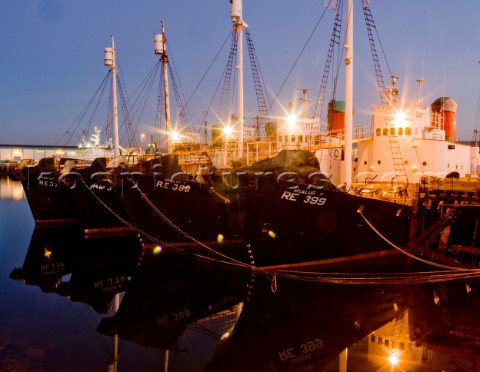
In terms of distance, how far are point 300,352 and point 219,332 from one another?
2.32m

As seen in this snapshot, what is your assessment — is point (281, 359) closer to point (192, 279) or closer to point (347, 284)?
point (347, 284)

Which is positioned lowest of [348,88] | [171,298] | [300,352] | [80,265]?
[80,265]

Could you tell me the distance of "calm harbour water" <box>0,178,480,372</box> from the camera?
8.38 metres

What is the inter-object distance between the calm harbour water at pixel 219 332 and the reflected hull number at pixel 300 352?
0.02 m

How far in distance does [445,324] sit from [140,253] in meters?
13.4

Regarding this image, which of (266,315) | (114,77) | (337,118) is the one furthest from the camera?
(114,77)

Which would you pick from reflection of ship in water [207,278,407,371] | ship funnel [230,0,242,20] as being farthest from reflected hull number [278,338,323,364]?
ship funnel [230,0,242,20]

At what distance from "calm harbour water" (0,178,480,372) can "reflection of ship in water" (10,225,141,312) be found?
594 mm

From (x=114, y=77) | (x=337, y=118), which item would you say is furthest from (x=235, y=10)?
(x=114, y=77)

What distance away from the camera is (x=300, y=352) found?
29.1ft

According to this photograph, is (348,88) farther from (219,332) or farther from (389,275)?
(219,332)

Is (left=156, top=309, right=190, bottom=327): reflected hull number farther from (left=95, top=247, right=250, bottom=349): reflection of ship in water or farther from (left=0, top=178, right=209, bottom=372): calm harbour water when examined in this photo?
(left=0, top=178, right=209, bottom=372): calm harbour water

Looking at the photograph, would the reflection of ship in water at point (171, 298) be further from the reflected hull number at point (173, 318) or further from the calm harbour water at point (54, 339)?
the calm harbour water at point (54, 339)

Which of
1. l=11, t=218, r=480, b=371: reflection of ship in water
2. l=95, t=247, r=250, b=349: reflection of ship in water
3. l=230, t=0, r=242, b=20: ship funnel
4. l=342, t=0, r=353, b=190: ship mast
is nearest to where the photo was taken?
l=11, t=218, r=480, b=371: reflection of ship in water
